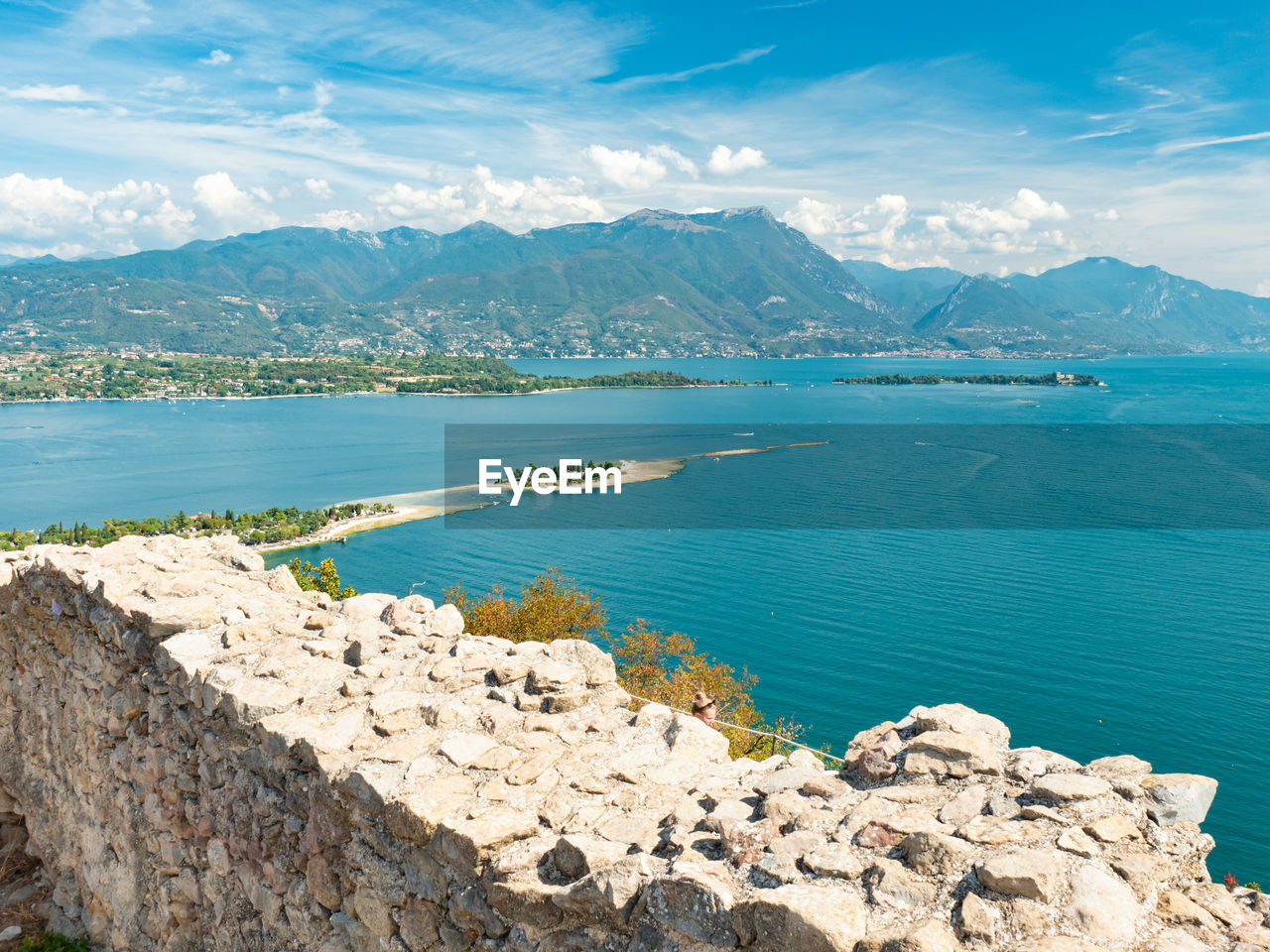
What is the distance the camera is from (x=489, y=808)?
564 cm

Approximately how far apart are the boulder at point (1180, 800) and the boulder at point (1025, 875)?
1.13 meters

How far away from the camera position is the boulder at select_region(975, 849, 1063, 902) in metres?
4.13

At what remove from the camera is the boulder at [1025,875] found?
4.13 m

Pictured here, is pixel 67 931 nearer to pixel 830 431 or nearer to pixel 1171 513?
pixel 1171 513

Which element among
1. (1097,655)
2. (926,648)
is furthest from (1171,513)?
(926,648)

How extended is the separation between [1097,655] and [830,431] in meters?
105

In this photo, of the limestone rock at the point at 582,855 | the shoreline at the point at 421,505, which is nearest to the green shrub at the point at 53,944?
the limestone rock at the point at 582,855

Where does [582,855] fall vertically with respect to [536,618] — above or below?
above

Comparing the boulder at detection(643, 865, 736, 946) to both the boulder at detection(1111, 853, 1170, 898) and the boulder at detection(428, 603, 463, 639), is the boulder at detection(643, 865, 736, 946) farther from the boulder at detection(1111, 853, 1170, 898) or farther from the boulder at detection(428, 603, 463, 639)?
the boulder at detection(428, 603, 463, 639)

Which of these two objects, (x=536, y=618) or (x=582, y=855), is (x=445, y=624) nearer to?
(x=582, y=855)

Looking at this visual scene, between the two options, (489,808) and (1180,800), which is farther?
(489,808)

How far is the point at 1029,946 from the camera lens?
156 inches

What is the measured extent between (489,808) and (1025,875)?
136 inches

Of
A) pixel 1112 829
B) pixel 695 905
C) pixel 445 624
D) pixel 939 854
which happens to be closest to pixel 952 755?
pixel 1112 829
